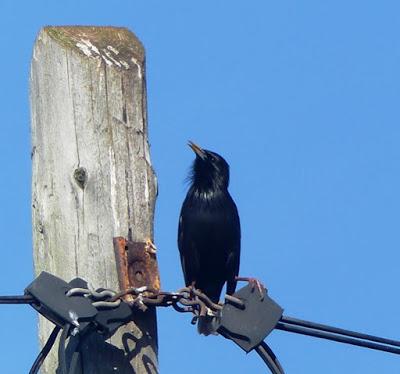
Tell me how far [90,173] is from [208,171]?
11.4 feet

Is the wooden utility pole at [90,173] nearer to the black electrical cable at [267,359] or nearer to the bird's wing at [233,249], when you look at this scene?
the black electrical cable at [267,359]

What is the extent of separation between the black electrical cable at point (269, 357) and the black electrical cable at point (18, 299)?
901mm

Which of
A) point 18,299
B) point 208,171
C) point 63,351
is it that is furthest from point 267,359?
point 208,171

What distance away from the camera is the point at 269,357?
4055 mm

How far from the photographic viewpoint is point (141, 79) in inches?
173

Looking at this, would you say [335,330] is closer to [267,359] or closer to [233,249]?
[267,359]

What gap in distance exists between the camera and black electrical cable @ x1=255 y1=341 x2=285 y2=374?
157 inches

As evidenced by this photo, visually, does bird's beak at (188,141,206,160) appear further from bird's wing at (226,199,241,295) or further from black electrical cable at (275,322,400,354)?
black electrical cable at (275,322,400,354)

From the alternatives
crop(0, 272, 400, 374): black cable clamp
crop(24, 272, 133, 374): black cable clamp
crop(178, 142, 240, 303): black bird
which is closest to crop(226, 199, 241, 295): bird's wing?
crop(178, 142, 240, 303): black bird

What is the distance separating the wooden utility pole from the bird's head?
3258mm

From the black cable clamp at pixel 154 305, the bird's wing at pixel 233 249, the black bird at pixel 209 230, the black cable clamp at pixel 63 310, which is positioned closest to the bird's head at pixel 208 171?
the black bird at pixel 209 230

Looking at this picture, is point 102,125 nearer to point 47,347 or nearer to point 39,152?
point 39,152

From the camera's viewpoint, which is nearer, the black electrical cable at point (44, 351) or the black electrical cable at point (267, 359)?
the black electrical cable at point (44, 351)

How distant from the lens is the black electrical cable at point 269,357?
3.99 m
